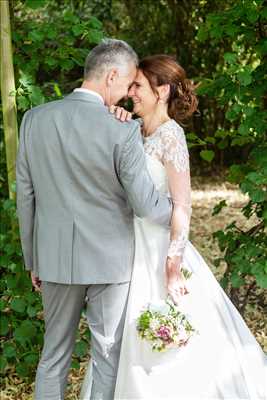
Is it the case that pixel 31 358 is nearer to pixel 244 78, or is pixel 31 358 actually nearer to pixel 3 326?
pixel 3 326

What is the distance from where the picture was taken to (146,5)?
8859 mm

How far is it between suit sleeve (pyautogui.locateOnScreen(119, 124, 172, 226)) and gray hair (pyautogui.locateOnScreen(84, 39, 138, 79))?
22 cm

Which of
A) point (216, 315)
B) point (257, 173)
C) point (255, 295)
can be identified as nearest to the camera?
point (216, 315)

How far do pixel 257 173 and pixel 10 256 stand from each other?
1238 mm

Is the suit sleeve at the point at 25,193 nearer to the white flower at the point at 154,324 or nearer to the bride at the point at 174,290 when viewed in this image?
the bride at the point at 174,290

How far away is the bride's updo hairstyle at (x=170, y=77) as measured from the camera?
2654mm

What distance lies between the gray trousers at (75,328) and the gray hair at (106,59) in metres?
0.77

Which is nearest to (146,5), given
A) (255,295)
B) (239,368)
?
(255,295)

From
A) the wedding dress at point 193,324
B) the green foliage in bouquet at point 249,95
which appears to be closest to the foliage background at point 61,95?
the green foliage in bouquet at point 249,95

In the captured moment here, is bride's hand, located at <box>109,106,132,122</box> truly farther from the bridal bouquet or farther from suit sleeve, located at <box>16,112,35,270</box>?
the bridal bouquet

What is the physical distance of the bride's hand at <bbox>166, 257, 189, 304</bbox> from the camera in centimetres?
260

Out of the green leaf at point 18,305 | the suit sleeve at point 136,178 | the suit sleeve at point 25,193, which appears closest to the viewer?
the suit sleeve at point 136,178

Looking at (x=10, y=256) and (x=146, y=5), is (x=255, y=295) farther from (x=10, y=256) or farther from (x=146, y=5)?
(x=146, y=5)

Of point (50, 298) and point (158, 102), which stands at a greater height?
point (158, 102)
